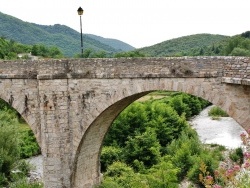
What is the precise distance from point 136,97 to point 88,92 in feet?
4.76

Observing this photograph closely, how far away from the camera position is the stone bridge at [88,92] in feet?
30.5

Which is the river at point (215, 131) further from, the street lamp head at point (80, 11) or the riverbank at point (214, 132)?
the street lamp head at point (80, 11)

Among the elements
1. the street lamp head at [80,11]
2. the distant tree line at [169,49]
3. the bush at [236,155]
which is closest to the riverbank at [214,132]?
the bush at [236,155]

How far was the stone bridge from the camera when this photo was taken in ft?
30.5

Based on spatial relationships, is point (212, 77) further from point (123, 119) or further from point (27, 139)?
point (27, 139)

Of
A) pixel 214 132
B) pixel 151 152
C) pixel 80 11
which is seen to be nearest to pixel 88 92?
pixel 80 11

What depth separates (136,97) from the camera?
1124 cm

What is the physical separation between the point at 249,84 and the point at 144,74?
2.80 metres

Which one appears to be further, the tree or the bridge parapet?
the tree

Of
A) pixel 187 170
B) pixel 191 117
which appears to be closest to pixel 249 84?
pixel 187 170

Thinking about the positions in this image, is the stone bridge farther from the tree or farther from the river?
the river

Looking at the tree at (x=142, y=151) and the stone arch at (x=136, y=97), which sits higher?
the stone arch at (x=136, y=97)

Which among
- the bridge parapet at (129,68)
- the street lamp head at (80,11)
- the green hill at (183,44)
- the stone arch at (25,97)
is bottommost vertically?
the stone arch at (25,97)

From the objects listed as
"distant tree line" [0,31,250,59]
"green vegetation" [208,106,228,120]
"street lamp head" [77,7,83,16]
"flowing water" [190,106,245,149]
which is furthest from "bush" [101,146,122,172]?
"green vegetation" [208,106,228,120]
